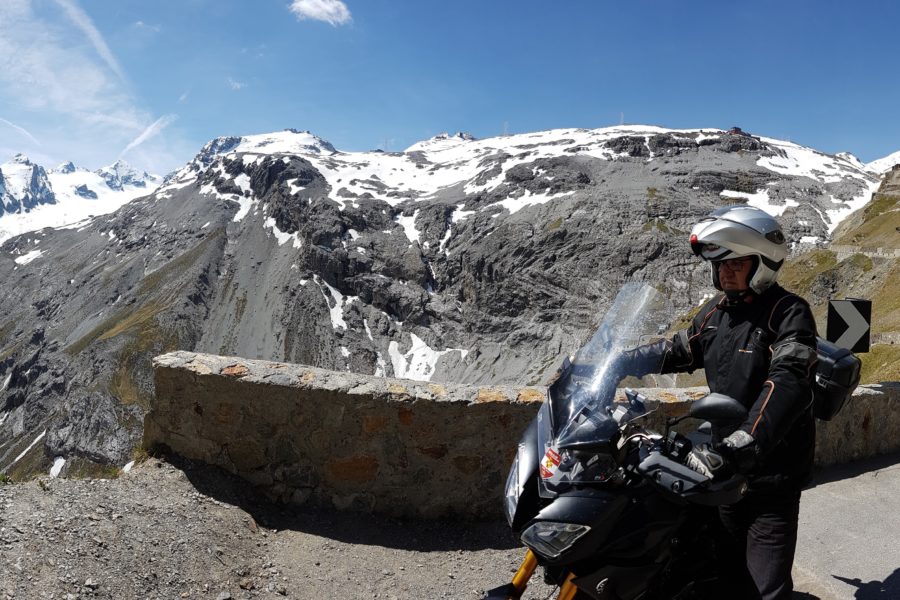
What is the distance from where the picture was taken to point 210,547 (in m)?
4.83

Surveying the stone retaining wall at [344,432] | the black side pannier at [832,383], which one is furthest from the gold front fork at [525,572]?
the stone retaining wall at [344,432]

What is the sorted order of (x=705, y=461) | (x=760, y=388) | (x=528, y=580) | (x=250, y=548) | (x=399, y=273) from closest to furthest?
1. (x=705, y=461)
2. (x=528, y=580)
3. (x=760, y=388)
4. (x=250, y=548)
5. (x=399, y=273)

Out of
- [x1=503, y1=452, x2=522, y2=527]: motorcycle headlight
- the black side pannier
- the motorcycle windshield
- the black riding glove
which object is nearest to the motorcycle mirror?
the black riding glove

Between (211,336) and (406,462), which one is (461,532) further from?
(211,336)

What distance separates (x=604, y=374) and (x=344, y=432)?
3243 mm

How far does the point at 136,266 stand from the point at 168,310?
38.4 meters

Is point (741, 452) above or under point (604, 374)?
under

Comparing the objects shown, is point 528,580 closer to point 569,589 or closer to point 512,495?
point 569,589

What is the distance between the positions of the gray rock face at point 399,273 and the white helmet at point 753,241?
8258cm

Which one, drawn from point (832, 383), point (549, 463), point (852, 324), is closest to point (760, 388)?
point (832, 383)

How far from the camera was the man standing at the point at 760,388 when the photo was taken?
8.64 feet

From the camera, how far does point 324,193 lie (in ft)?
479

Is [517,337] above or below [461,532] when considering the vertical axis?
above

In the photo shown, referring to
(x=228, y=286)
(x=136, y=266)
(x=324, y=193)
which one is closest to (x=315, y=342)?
(x=228, y=286)
